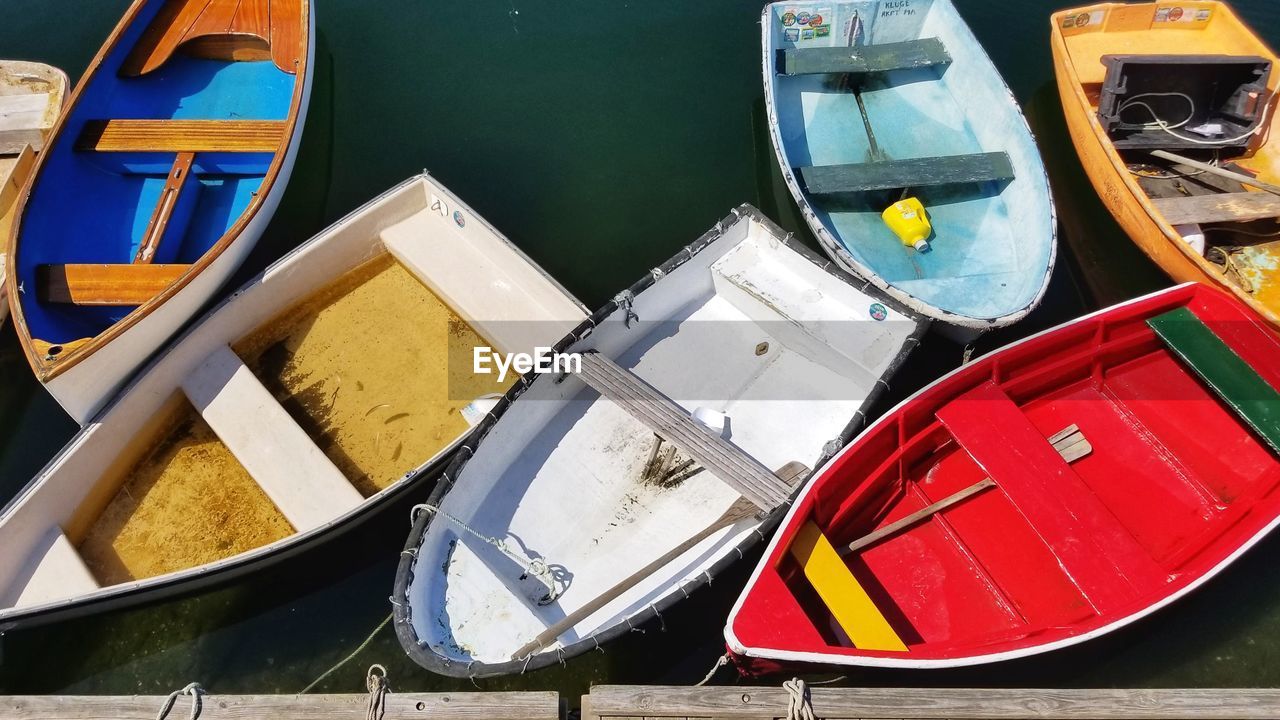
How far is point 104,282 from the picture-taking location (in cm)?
833

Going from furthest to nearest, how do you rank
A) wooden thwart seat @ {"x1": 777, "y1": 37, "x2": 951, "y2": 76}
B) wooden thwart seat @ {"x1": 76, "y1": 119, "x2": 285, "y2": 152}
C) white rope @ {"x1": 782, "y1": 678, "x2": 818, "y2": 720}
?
wooden thwart seat @ {"x1": 777, "y1": 37, "x2": 951, "y2": 76} < wooden thwart seat @ {"x1": 76, "y1": 119, "x2": 285, "y2": 152} < white rope @ {"x1": 782, "y1": 678, "x2": 818, "y2": 720}

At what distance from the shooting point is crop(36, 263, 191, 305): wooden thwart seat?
8.27m

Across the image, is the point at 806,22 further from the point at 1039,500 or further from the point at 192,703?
the point at 192,703

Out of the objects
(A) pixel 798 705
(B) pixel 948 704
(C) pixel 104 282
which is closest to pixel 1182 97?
(B) pixel 948 704

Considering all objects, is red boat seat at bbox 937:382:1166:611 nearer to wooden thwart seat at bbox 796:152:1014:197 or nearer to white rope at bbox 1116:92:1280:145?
wooden thwart seat at bbox 796:152:1014:197

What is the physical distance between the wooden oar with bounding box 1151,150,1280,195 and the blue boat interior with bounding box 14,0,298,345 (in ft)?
34.4

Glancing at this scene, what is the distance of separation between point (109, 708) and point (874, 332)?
6.85 meters

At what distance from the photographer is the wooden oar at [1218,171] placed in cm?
921

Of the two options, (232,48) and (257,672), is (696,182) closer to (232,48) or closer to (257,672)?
(232,48)

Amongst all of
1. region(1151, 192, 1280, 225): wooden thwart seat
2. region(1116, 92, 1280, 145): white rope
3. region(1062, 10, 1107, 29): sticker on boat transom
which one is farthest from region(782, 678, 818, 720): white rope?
region(1062, 10, 1107, 29): sticker on boat transom

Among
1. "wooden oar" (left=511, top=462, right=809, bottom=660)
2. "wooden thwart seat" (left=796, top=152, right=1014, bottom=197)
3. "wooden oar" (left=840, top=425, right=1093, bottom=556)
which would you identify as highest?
"wooden thwart seat" (left=796, top=152, right=1014, bottom=197)

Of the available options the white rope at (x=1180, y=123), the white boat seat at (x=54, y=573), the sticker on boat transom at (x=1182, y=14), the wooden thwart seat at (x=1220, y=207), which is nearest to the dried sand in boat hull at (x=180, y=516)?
the white boat seat at (x=54, y=573)

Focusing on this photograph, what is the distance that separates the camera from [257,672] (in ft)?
24.8

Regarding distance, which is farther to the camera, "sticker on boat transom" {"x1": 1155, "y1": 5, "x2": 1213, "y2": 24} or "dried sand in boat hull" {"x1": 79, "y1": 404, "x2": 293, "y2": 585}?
"sticker on boat transom" {"x1": 1155, "y1": 5, "x2": 1213, "y2": 24}
